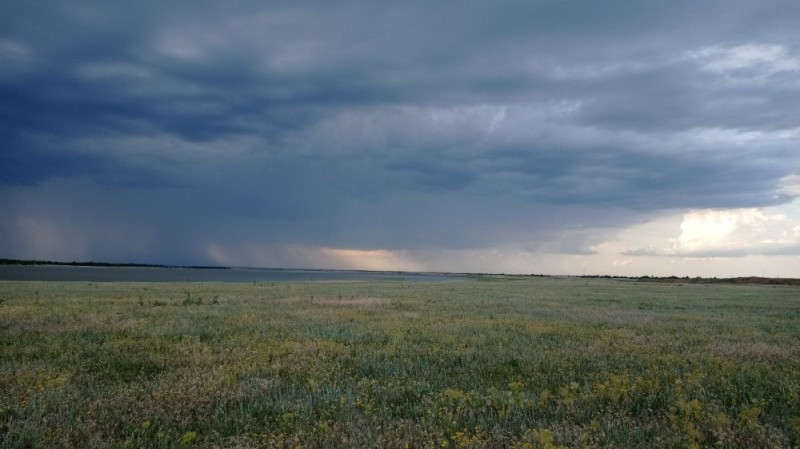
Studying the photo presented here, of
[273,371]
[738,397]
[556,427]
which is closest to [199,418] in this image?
[273,371]

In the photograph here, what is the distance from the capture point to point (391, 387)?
30.0 feet

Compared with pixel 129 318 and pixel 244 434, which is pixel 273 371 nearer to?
pixel 244 434

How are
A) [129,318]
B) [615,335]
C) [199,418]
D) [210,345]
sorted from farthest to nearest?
[129,318] < [615,335] < [210,345] < [199,418]

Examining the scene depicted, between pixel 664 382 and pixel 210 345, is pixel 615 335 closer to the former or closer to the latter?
pixel 664 382

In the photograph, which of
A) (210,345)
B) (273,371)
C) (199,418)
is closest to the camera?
(199,418)

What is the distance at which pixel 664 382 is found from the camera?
9.80m

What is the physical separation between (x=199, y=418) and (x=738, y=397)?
9.25m

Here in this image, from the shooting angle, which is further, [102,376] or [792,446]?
[102,376]

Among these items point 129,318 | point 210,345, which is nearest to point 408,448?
point 210,345

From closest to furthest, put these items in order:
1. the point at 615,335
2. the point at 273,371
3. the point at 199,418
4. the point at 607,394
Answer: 1. the point at 199,418
2. the point at 607,394
3. the point at 273,371
4. the point at 615,335

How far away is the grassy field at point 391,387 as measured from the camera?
6656mm

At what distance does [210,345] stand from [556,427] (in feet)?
33.9

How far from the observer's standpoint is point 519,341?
49.5 ft

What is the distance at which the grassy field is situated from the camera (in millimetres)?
6656
